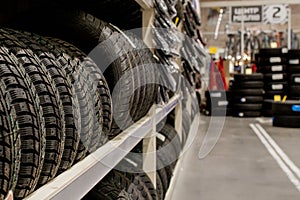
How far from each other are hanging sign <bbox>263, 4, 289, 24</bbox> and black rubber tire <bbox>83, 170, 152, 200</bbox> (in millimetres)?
8967

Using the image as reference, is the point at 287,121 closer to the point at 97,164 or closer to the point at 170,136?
the point at 170,136

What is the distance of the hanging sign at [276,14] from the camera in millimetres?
10203

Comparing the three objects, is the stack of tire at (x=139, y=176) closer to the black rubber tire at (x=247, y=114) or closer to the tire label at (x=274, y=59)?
the black rubber tire at (x=247, y=114)

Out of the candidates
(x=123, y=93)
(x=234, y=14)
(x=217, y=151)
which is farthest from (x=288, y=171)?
(x=234, y=14)

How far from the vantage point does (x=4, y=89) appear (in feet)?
2.35

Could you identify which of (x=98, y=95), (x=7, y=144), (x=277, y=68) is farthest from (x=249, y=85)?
(x=7, y=144)

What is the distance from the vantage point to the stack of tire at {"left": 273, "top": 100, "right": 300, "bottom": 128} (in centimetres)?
706

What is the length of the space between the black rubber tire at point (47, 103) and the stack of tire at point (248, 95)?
7.90 meters

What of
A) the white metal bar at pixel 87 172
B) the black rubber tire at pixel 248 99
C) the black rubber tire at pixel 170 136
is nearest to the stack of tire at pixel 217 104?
the black rubber tire at pixel 248 99

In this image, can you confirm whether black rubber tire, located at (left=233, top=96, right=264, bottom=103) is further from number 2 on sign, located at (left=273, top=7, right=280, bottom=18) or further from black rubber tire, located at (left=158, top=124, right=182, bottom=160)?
black rubber tire, located at (left=158, top=124, right=182, bottom=160)

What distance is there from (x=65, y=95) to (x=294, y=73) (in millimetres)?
8296

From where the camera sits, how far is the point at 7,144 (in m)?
0.70

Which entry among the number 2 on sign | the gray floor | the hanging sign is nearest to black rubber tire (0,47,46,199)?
the gray floor

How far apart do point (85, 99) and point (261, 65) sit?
8.32 m
